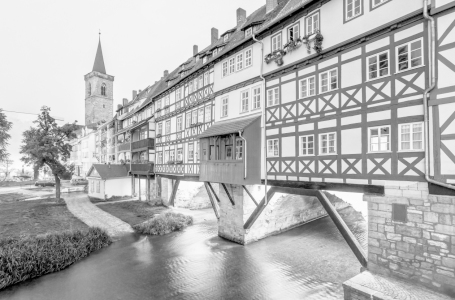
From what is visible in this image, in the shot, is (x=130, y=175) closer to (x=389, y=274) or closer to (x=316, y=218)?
(x=316, y=218)

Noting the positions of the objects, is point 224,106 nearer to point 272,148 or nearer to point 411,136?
point 272,148

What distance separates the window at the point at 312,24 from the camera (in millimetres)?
10541

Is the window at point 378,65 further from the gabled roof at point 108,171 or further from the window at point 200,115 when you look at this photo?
the gabled roof at point 108,171

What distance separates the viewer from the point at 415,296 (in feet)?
23.4

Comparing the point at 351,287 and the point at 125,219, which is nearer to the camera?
the point at 351,287

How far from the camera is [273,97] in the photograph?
12.4m

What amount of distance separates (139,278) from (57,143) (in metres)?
22.4

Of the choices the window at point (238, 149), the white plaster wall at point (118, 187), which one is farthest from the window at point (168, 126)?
the window at point (238, 149)

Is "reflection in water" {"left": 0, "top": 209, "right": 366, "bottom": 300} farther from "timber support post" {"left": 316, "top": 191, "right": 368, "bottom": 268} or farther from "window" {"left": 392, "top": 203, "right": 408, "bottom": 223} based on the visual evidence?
"window" {"left": 392, "top": 203, "right": 408, "bottom": 223}

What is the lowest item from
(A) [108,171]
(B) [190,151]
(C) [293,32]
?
(A) [108,171]

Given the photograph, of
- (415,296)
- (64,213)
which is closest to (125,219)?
(64,213)

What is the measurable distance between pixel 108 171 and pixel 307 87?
2749cm

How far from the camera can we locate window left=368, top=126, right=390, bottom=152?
27.1ft

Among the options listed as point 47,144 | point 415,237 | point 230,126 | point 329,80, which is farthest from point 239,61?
point 47,144
